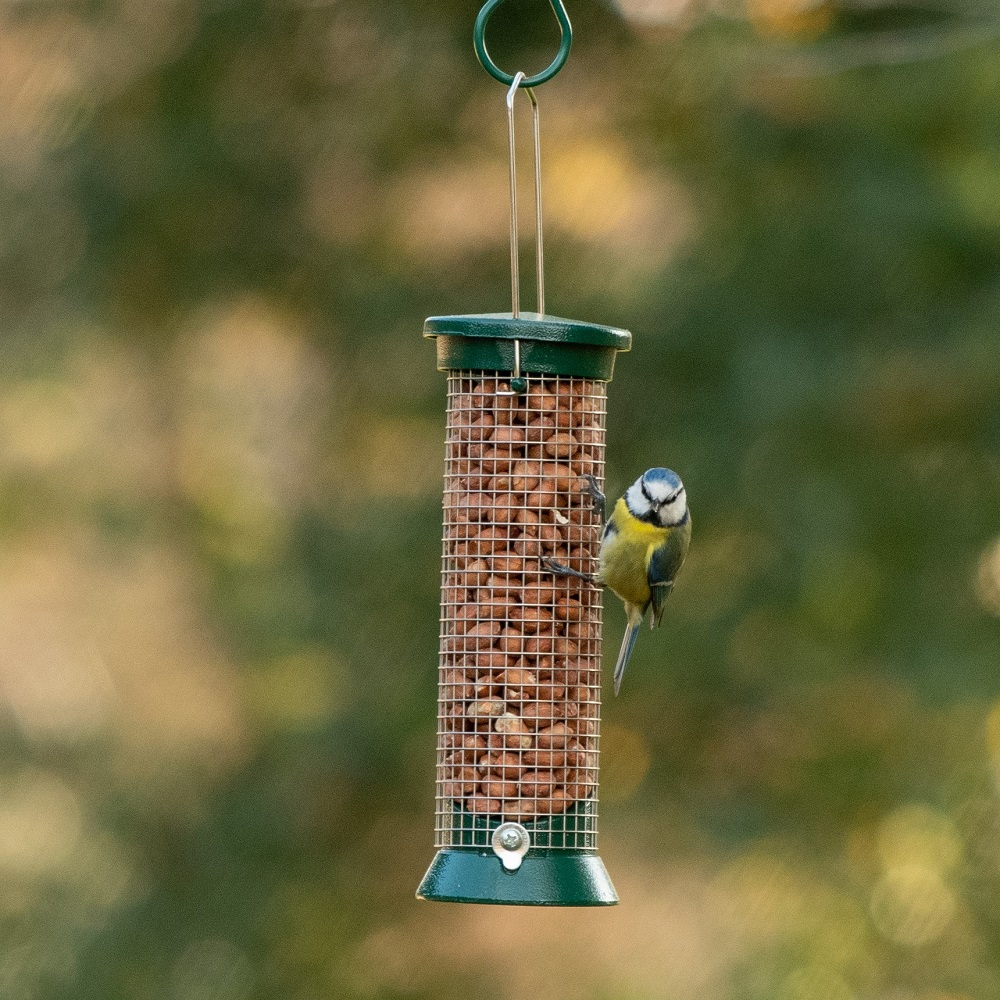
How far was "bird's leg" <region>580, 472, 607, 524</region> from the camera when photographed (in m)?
4.80

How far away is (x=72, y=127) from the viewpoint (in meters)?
9.75

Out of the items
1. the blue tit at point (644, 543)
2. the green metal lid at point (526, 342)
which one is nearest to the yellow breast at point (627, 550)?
the blue tit at point (644, 543)

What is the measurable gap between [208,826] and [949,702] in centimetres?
370

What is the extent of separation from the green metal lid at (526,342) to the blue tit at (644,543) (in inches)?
14.0

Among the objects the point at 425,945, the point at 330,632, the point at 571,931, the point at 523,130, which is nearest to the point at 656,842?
the point at 571,931

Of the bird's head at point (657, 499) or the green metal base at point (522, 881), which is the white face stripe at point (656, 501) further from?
the green metal base at point (522, 881)

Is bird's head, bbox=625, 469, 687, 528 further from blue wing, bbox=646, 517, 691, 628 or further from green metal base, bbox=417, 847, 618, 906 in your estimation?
green metal base, bbox=417, 847, 618, 906

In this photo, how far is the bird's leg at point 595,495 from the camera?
4.80m

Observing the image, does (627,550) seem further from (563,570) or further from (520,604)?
(520,604)

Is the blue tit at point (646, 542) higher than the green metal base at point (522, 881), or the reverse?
the blue tit at point (646, 542)

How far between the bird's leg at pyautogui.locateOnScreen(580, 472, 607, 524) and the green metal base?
87cm

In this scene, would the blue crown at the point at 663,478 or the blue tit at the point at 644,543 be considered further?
the blue crown at the point at 663,478

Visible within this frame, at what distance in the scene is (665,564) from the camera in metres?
4.86

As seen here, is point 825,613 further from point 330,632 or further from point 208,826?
point 208,826
